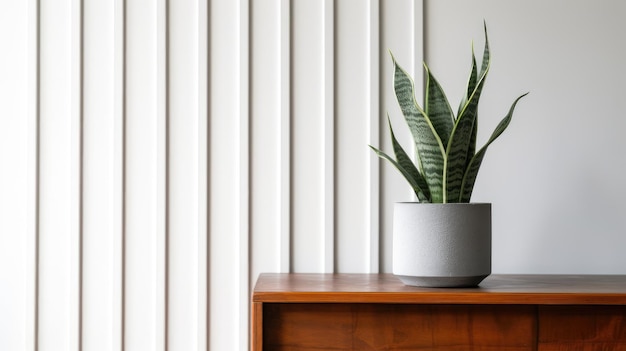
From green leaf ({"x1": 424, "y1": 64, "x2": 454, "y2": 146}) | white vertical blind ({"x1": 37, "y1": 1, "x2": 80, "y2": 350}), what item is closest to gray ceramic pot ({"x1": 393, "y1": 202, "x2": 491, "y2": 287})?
green leaf ({"x1": 424, "y1": 64, "x2": 454, "y2": 146})

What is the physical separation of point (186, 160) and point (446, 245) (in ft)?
1.54

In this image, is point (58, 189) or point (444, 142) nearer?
point (444, 142)

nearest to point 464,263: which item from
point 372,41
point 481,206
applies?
point 481,206

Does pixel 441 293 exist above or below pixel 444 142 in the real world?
below

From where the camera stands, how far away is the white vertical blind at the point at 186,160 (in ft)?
3.84

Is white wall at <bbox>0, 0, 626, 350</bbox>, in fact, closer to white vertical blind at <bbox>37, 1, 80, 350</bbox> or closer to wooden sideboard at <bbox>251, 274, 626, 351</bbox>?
white vertical blind at <bbox>37, 1, 80, 350</bbox>

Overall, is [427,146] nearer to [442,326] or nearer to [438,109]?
[438,109]

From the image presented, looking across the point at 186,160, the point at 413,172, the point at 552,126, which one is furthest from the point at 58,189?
the point at 552,126

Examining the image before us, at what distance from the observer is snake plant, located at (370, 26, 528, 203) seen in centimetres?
95

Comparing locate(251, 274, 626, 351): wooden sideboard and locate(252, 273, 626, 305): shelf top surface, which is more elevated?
locate(252, 273, 626, 305): shelf top surface

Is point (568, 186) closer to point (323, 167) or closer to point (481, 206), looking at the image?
point (481, 206)

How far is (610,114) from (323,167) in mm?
488

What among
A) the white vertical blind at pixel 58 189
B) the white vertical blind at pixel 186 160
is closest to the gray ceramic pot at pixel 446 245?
the white vertical blind at pixel 186 160

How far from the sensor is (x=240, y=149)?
1177 mm
